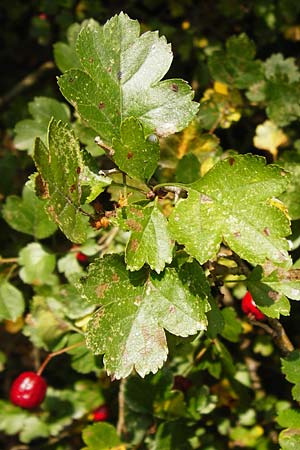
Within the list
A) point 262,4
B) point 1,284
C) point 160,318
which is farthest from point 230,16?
point 160,318

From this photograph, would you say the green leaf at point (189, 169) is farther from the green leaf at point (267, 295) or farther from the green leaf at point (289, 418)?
the green leaf at point (289, 418)

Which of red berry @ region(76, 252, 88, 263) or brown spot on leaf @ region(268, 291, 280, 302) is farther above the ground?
brown spot on leaf @ region(268, 291, 280, 302)

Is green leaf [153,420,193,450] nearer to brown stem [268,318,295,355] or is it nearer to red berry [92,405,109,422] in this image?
red berry [92,405,109,422]

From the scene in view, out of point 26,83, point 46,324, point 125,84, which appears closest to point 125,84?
point 125,84

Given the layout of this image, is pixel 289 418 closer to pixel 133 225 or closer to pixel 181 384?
pixel 181 384

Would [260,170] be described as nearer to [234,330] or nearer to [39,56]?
[234,330]

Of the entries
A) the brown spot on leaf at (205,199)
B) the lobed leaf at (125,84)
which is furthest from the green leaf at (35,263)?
the brown spot on leaf at (205,199)

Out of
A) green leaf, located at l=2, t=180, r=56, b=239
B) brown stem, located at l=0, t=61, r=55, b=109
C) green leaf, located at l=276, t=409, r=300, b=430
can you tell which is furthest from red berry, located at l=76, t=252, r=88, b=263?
brown stem, located at l=0, t=61, r=55, b=109
